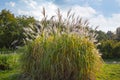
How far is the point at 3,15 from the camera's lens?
151 feet

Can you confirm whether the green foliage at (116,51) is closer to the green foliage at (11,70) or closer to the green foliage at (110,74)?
the green foliage at (110,74)

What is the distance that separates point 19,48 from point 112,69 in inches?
142

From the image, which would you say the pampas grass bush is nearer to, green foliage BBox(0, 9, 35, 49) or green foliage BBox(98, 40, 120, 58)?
green foliage BBox(98, 40, 120, 58)

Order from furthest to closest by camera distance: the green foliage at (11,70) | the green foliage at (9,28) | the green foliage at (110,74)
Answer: the green foliage at (9,28)
the green foliage at (110,74)
the green foliage at (11,70)

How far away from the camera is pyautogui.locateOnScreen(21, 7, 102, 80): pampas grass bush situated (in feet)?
23.8

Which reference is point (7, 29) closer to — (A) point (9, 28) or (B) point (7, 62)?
(A) point (9, 28)

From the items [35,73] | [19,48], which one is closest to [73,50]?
[35,73]

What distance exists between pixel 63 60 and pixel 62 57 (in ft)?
0.28

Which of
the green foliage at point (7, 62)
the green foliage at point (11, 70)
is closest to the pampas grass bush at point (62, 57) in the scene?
the green foliage at point (11, 70)

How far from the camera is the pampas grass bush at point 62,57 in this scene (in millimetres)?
7258

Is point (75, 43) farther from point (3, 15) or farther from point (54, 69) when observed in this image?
point (3, 15)

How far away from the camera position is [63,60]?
7258 mm

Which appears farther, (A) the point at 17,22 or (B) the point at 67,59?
(A) the point at 17,22

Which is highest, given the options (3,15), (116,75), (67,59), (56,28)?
(3,15)
